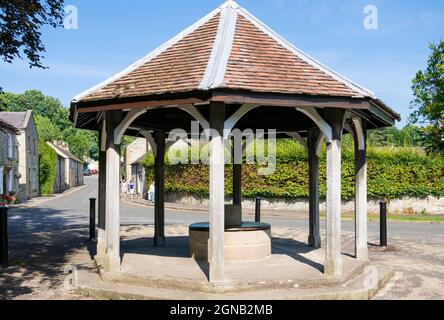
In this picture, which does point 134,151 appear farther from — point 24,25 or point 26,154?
point 24,25

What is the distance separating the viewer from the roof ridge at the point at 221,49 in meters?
7.36

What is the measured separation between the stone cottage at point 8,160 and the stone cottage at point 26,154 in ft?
3.66

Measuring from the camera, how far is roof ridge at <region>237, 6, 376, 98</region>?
8484mm

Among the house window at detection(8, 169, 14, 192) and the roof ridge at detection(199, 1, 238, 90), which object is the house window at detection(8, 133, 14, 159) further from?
the roof ridge at detection(199, 1, 238, 90)

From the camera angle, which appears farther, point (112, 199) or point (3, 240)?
point (3, 240)

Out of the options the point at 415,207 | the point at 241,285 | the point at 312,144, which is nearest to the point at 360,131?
the point at 312,144

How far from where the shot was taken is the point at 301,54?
9.10 meters

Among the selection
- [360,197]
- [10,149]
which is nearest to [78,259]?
[360,197]

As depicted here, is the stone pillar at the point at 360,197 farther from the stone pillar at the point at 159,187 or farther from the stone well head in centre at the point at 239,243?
the stone pillar at the point at 159,187

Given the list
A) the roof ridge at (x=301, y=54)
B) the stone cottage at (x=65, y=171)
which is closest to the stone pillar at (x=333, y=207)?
the roof ridge at (x=301, y=54)

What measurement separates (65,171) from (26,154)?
2466 centimetres
